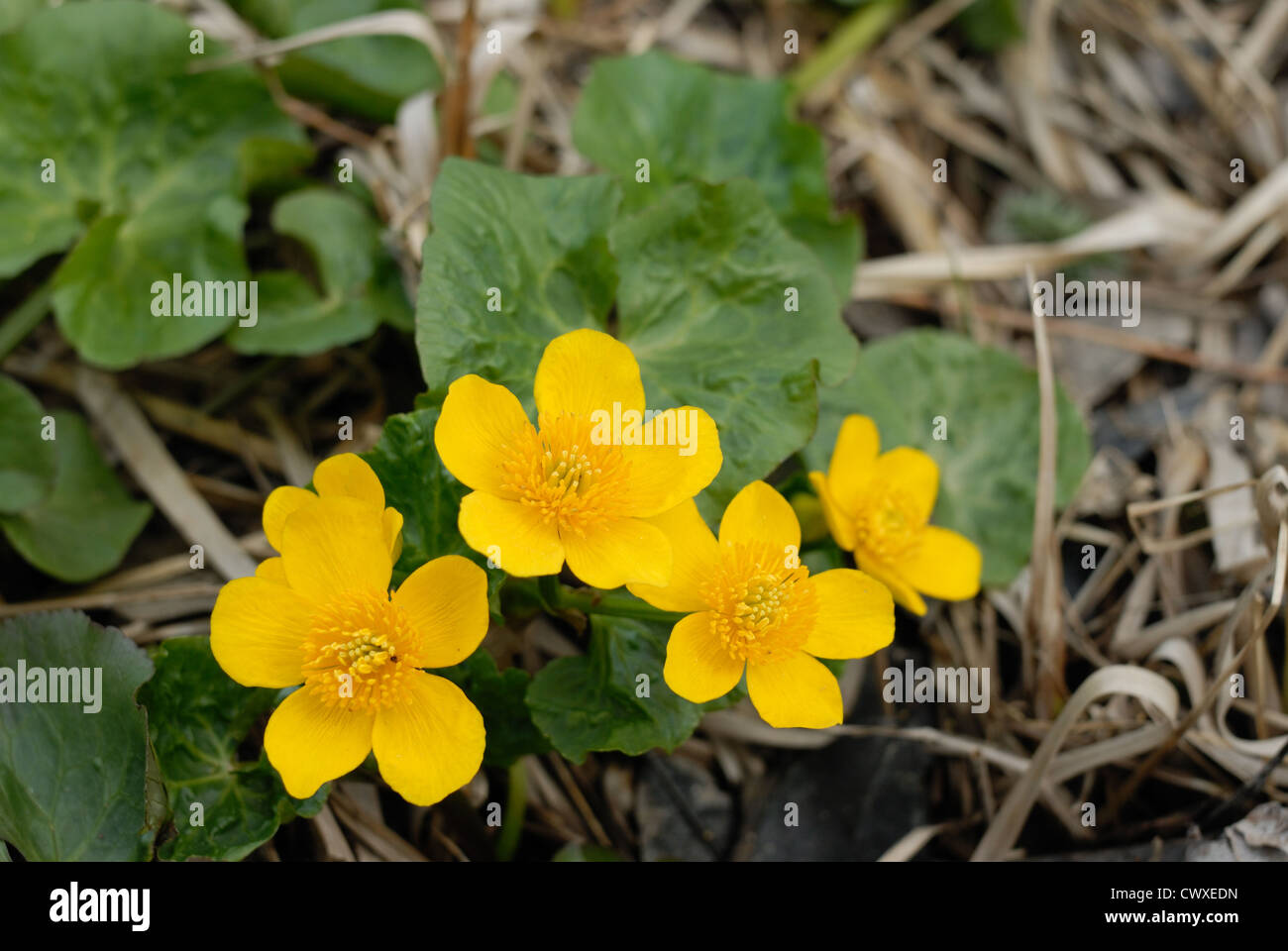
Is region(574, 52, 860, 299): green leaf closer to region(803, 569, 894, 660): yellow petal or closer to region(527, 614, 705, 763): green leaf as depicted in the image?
region(803, 569, 894, 660): yellow petal

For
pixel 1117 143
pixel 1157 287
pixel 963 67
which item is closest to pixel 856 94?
pixel 963 67

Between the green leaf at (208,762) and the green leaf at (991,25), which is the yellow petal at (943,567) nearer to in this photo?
the green leaf at (208,762)

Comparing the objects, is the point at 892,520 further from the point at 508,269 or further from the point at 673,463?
the point at 508,269

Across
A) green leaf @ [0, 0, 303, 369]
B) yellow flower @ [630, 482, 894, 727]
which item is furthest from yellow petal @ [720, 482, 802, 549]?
green leaf @ [0, 0, 303, 369]

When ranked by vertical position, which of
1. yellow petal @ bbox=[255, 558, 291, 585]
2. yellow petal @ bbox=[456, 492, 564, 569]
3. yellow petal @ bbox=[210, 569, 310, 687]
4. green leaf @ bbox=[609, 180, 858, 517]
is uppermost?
green leaf @ bbox=[609, 180, 858, 517]

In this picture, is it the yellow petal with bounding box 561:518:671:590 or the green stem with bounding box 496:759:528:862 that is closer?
the yellow petal with bounding box 561:518:671:590
